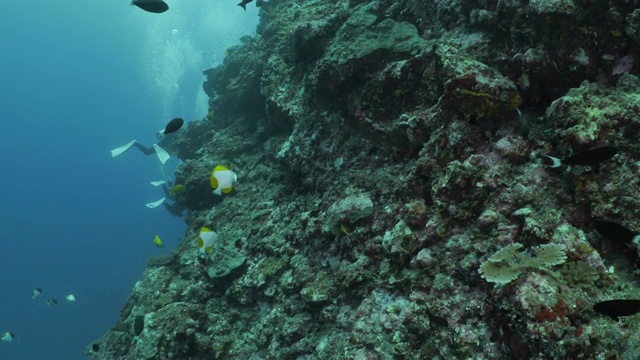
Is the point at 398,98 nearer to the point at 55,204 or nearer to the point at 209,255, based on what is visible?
the point at 209,255

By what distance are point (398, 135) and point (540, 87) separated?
1846mm

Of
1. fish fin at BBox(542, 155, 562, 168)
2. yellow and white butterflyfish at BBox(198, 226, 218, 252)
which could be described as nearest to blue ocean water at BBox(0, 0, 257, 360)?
yellow and white butterflyfish at BBox(198, 226, 218, 252)

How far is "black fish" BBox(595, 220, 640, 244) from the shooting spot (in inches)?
117

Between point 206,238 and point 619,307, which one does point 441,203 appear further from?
point 206,238

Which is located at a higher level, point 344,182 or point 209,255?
point 209,255

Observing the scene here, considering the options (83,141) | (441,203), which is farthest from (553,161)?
(83,141)

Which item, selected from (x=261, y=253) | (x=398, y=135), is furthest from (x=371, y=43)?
(x=261, y=253)

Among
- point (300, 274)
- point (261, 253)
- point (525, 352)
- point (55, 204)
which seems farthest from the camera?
point (55, 204)

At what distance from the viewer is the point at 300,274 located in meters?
5.95

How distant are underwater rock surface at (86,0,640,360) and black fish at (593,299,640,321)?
19.4 inches

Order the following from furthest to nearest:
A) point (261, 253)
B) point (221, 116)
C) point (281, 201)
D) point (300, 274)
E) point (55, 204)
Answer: point (55, 204)
point (221, 116)
point (281, 201)
point (261, 253)
point (300, 274)

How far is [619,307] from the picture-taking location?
2.37m

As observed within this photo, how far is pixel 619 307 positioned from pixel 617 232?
91 cm

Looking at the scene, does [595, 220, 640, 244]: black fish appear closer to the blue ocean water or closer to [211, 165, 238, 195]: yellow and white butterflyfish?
[211, 165, 238, 195]: yellow and white butterflyfish
